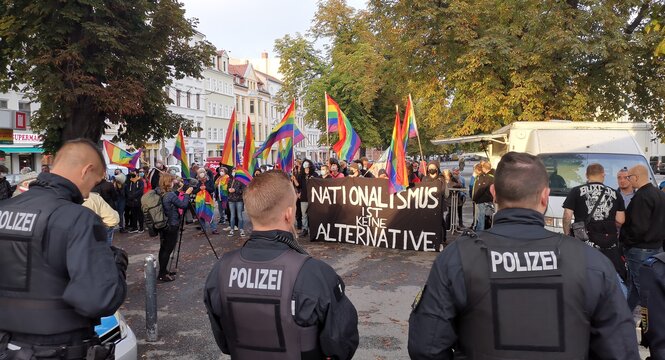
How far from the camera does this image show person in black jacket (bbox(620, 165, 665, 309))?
5.93 m

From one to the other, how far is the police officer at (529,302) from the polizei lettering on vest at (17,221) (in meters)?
2.14

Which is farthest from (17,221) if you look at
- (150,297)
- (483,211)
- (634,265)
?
(483,211)

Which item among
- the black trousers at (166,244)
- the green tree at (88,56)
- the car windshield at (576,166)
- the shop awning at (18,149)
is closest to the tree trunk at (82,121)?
the green tree at (88,56)

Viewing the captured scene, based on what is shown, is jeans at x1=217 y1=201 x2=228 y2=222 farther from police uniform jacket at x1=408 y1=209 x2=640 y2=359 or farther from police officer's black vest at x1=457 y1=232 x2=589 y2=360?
police officer's black vest at x1=457 y1=232 x2=589 y2=360

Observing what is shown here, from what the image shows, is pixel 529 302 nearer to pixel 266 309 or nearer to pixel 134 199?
pixel 266 309

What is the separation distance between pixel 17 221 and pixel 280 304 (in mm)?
1533

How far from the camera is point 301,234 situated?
45.6 feet

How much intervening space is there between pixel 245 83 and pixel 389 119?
145 ft

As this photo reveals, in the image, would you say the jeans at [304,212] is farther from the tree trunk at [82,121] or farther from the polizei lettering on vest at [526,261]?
the polizei lettering on vest at [526,261]

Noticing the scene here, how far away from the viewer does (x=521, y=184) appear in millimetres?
2557

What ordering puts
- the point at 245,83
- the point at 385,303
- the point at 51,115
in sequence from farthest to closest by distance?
the point at 245,83 → the point at 51,115 → the point at 385,303

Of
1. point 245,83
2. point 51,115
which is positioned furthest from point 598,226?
point 245,83

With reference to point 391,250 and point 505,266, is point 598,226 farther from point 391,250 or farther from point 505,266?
point 391,250

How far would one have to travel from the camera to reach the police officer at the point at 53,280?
276 centimetres
